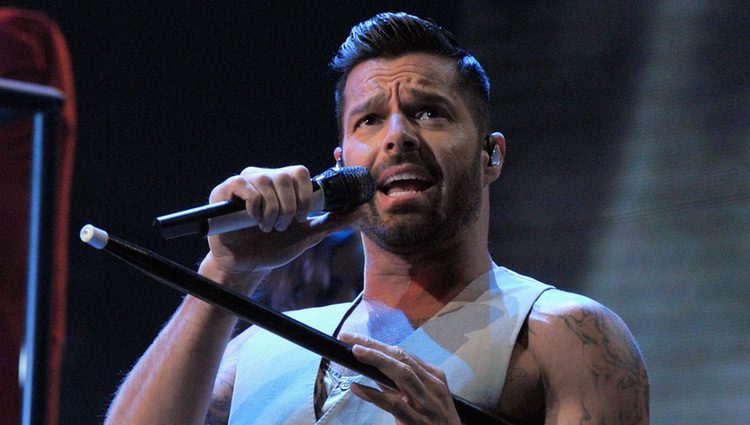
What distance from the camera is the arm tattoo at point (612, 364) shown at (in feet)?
4.57

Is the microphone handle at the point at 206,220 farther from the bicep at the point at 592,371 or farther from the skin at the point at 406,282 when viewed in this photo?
the bicep at the point at 592,371

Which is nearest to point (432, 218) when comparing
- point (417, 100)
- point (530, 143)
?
point (417, 100)

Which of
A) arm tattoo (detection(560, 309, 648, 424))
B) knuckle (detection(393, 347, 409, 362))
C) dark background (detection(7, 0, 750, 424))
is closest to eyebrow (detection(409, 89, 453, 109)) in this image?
arm tattoo (detection(560, 309, 648, 424))

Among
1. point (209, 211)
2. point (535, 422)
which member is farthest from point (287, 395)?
point (209, 211)

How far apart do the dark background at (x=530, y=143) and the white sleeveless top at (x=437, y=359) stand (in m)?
0.53

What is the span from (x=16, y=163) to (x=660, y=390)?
1274 millimetres

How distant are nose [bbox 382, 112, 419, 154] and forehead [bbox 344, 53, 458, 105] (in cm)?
9

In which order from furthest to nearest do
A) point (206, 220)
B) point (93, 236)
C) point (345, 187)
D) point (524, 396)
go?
point (524, 396), point (345, 187), point (206, 220), point (93, 236)

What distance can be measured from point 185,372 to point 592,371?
53 centimetres

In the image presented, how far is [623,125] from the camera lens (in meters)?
2.19

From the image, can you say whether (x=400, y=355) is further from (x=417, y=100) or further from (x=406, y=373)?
(x=417, y=100)

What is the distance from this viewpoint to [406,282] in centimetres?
170

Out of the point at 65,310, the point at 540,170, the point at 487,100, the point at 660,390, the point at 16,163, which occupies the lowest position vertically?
the point at 660,390

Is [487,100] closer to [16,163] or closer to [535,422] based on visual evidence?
[535,422]
